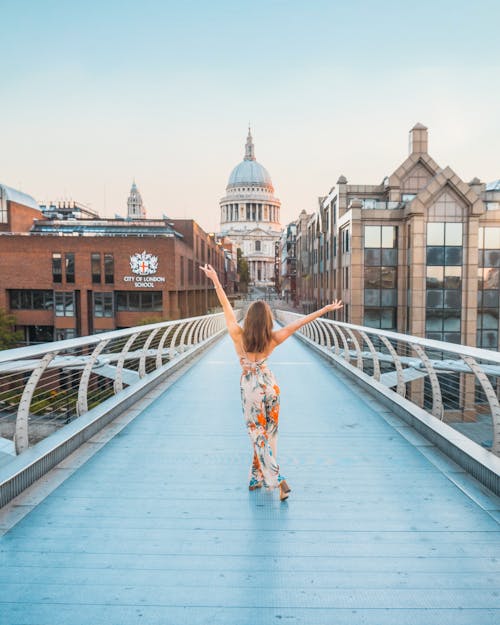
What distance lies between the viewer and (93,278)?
42.4 m

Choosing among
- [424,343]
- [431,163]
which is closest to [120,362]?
[424,343]

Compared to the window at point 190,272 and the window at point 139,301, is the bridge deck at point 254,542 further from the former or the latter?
the window at point 190,272

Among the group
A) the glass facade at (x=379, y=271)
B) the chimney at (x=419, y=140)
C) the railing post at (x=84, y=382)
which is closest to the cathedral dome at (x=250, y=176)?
the chimney at (x=419, y=140)

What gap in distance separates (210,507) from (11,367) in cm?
192

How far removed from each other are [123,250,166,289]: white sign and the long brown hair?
3805 centimetres

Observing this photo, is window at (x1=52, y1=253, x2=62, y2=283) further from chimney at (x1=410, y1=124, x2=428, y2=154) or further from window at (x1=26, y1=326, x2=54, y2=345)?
chimney at (x1=410, y1=124, x2=428, y2=154)

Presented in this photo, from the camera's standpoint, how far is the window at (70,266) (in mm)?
42312

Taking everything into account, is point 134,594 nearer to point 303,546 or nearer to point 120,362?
point 303,546

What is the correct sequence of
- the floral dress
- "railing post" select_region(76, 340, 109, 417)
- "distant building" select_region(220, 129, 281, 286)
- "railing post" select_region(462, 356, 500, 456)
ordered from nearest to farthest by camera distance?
the floral dress
"railing post" select_region(462, 356, 500, 456)
"railing post" select_region(76, 340, 109, 417)
"distant building" select_region(220, 129, 281, 286)

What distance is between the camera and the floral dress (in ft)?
12.9

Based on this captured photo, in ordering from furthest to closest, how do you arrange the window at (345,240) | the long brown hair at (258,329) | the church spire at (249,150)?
the church spire at (249,150), the window at (345,240), the long brown hair at (258,329)

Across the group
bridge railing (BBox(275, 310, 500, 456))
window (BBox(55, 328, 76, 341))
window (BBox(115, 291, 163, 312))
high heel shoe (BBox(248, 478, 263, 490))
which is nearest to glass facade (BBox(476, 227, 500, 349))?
bridge railing (BBox(275, 310, 500, 456))

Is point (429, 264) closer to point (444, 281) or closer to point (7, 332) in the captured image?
point (444, 281)

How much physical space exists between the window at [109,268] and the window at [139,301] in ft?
4.66
